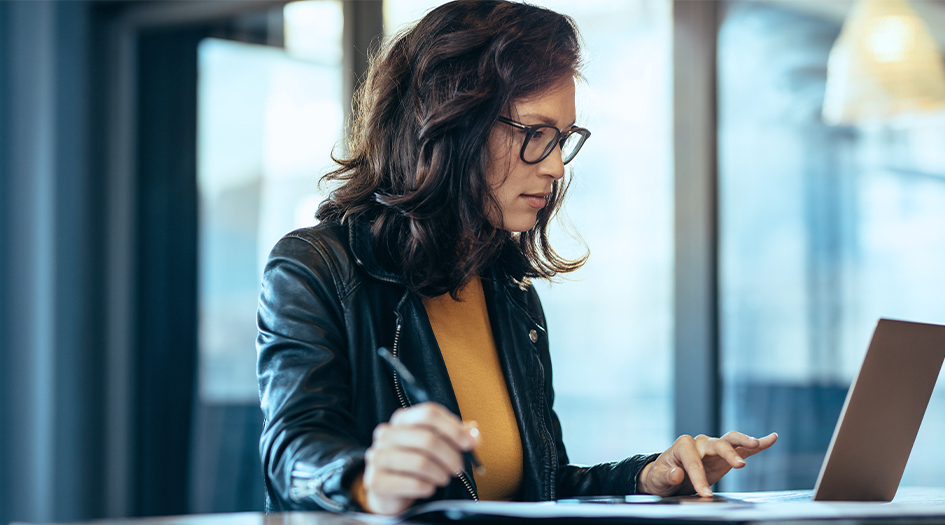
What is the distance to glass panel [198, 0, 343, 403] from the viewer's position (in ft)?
8.75

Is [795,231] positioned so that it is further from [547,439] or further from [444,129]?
[444,129]

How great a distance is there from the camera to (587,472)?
130cm

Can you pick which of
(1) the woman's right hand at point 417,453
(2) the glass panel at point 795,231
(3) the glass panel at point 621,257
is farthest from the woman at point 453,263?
(2) the glass panel at point 795,231

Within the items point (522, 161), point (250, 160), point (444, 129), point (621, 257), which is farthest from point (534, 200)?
point (250, 160)

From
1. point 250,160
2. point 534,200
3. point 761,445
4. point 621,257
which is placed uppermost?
point 250,160

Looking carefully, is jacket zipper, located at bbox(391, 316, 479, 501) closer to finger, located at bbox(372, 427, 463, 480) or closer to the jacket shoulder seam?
the jacket shoulder seam

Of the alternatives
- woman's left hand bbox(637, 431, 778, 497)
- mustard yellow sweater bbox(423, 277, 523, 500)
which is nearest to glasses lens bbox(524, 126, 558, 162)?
mustard yellow sweater bbox(423, 277, 523, 500)

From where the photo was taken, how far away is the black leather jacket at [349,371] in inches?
33.5

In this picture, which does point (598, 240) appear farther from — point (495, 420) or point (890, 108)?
point (495, 420)

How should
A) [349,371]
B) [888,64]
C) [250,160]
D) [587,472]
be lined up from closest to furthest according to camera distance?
[349,371] < [587,472] < [888,64] < [250,160]

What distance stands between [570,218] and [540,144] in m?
0.93

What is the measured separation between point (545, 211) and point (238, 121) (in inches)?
67.3

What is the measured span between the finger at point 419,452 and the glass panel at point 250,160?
2.07 meters

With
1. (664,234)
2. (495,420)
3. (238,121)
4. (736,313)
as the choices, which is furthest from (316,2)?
(495,420)
